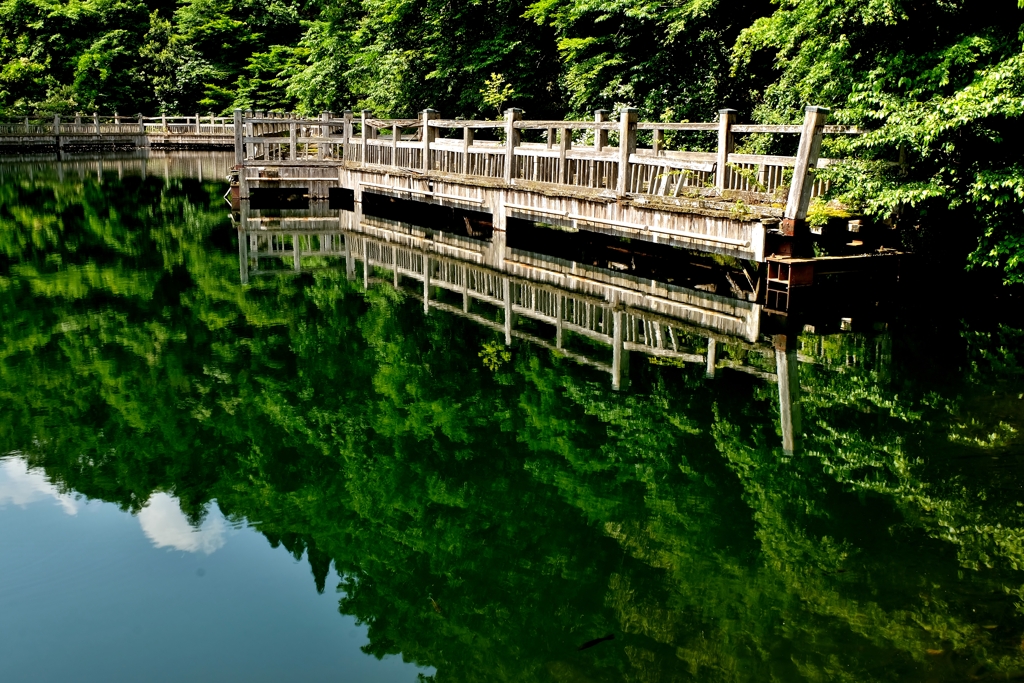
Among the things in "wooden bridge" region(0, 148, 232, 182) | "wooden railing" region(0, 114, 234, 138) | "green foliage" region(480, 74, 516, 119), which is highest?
"green foliage" region(480, 74, 516, 119)

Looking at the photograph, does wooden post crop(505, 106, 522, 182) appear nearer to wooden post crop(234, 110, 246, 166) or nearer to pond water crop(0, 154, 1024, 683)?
pond water crop(0, 154, 1024, 683)

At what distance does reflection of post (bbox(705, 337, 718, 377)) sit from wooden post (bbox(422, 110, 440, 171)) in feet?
34.4

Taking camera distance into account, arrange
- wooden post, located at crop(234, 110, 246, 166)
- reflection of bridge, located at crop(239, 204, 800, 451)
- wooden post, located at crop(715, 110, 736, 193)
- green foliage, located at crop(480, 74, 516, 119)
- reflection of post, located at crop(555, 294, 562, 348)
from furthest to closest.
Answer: green foliage, located at crop(480, 74, 516, 119) → wooden post, located at crop(234, 110, 246, 166) → wooden post, located at crop(715, 110, 736, 193) → reflection of post, located at crop(555, 294, 562, 348) → reflection of bridge, located at crop(239, 204, 800, 451)

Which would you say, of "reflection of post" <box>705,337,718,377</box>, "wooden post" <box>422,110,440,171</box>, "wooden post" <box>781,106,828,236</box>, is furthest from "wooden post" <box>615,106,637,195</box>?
"wooden post" <box>422,110,440,171</box>

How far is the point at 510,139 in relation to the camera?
56.3ft

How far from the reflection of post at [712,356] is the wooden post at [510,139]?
6.92 m

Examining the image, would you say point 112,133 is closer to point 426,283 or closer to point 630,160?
point 426,283

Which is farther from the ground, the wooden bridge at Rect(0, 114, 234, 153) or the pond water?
the wooden bridge at Rect(0, 114, 234, 153)

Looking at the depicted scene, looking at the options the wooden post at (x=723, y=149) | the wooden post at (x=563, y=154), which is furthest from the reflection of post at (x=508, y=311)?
the wooden post at (x=723, y=149)

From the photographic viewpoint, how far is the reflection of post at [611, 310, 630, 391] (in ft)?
32.9

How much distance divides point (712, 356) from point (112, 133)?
45959 mm

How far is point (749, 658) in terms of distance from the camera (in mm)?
5082

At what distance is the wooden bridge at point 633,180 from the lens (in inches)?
491

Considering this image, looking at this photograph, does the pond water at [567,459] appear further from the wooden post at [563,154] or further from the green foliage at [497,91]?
the green foliage at [497,91]
